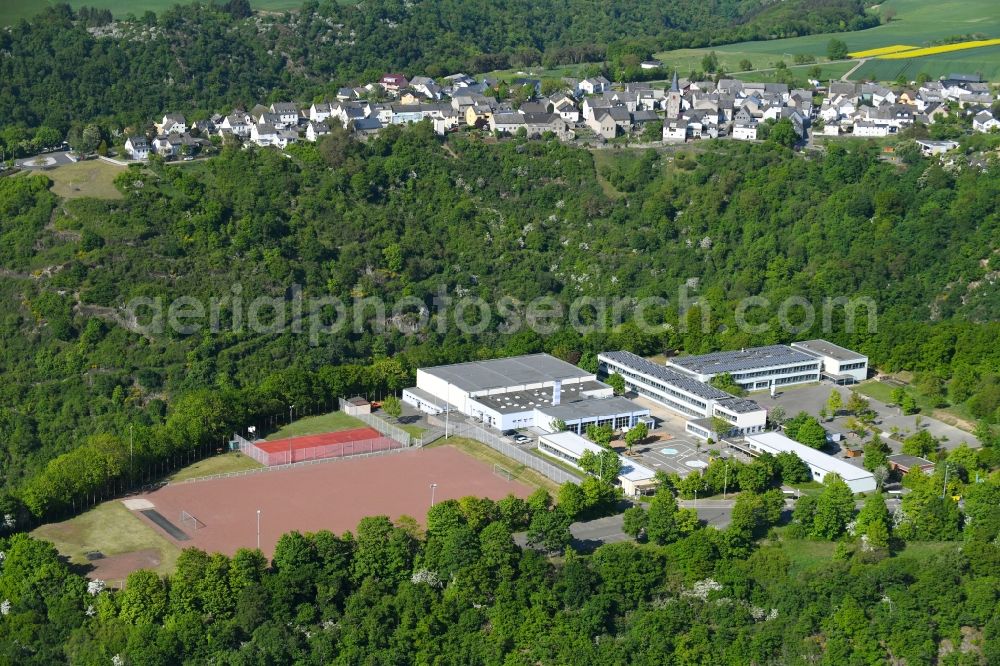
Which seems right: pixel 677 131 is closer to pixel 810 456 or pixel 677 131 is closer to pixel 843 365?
pixel 843 365

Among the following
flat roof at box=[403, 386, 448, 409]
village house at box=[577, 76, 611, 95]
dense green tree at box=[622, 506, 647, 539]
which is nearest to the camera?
dense green tree at box=[622, 506, 647, 539]

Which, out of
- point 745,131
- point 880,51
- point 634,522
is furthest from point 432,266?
point 880,51

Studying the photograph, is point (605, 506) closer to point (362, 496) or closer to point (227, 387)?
point (362, 496)

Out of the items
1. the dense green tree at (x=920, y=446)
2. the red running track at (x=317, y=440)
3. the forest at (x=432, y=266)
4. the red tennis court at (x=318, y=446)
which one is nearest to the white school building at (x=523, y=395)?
the forest at (x=432, y=266)

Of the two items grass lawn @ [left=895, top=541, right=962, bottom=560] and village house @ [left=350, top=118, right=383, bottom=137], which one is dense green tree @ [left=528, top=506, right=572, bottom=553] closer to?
grass lawn @ [left=895, top=541, right=962, bottom=560]

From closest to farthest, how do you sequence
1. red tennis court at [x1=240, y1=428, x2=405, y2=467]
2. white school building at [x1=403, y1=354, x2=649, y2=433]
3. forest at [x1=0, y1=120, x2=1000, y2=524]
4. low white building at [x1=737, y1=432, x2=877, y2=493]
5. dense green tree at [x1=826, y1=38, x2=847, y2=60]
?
low white building at [x1=737, y1=432, x2=877, y2=493]
red tennis court at [x1=240, y1=428, x2=405, y2=467]
white school building at [x1=403, y1=354, x2=649, y2=433]
forest at [x1=0, y1=120, x2=1000, y2=524]
dense green tree at [x1=826, y1=38, x2=847, y2=60]

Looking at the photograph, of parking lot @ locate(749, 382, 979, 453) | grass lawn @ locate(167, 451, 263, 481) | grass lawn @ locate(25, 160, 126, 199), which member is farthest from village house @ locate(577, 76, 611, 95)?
grass lawn @ locate(167, 451, 263, 481)

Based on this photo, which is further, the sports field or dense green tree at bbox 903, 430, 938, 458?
dense green tree at bbox 903, 430, 938, 458
